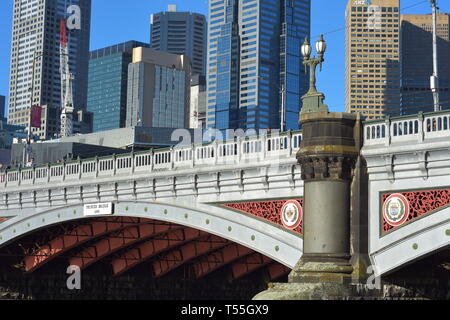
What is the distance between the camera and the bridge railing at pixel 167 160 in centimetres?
3672

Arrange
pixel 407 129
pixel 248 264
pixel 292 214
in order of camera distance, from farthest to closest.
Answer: pixel 248 264, pixel 292 214, pixel 407 129

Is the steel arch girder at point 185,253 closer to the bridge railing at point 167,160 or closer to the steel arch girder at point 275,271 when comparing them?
the steel arch girder at point 275,271

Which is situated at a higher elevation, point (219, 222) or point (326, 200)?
point (326, 200)

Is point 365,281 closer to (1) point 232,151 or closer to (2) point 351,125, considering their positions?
(2) point 351,125

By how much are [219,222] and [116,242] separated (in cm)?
1911

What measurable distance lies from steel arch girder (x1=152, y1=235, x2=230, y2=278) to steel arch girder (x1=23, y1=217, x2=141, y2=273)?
4.97 metres

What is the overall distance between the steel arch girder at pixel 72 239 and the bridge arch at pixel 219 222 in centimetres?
272

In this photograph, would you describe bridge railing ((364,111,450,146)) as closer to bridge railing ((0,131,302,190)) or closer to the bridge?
the bridge

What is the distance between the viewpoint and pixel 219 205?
3934 centimetres

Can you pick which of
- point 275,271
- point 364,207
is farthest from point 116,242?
point 364,207

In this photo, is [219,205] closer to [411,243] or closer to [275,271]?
[411,243]

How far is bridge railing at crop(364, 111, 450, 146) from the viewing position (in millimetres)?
30408

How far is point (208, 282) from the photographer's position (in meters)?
60.1
